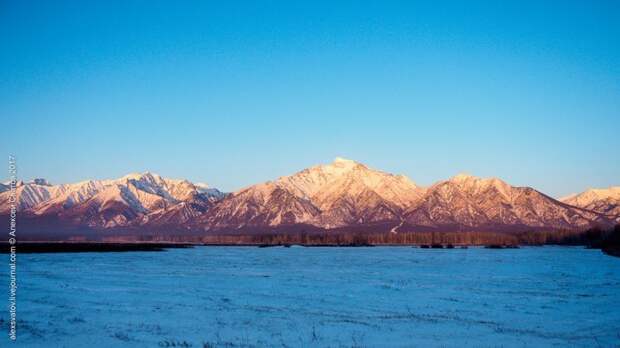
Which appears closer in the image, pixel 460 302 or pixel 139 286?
pixel 460 302

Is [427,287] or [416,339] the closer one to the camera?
[416,339]

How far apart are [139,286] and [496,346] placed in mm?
34520

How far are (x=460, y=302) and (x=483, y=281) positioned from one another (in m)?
18.8

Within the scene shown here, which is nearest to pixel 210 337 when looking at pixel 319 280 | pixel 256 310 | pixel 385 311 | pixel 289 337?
pixel 289 337

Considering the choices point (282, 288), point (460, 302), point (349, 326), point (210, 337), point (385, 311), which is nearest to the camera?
point (210, 337)

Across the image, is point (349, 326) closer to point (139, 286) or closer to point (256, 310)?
point (256, 310)

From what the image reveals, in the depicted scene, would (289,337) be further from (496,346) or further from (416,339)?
(496,346)

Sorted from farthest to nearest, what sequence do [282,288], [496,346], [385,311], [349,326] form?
[282,288] < [385,311] < [349,326] < [496,346]

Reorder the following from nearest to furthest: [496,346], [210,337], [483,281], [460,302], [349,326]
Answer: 1. [496,346]
2. [210,337]
3. [349,326]
4. [460,302]
5. [483,281]

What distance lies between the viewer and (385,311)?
3844 centimetres

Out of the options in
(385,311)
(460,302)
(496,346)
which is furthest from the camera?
(460,302)

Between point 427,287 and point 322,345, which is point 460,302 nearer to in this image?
point 427,287

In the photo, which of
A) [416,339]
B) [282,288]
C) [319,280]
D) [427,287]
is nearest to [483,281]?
[427,287]

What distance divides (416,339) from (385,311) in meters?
9.27
